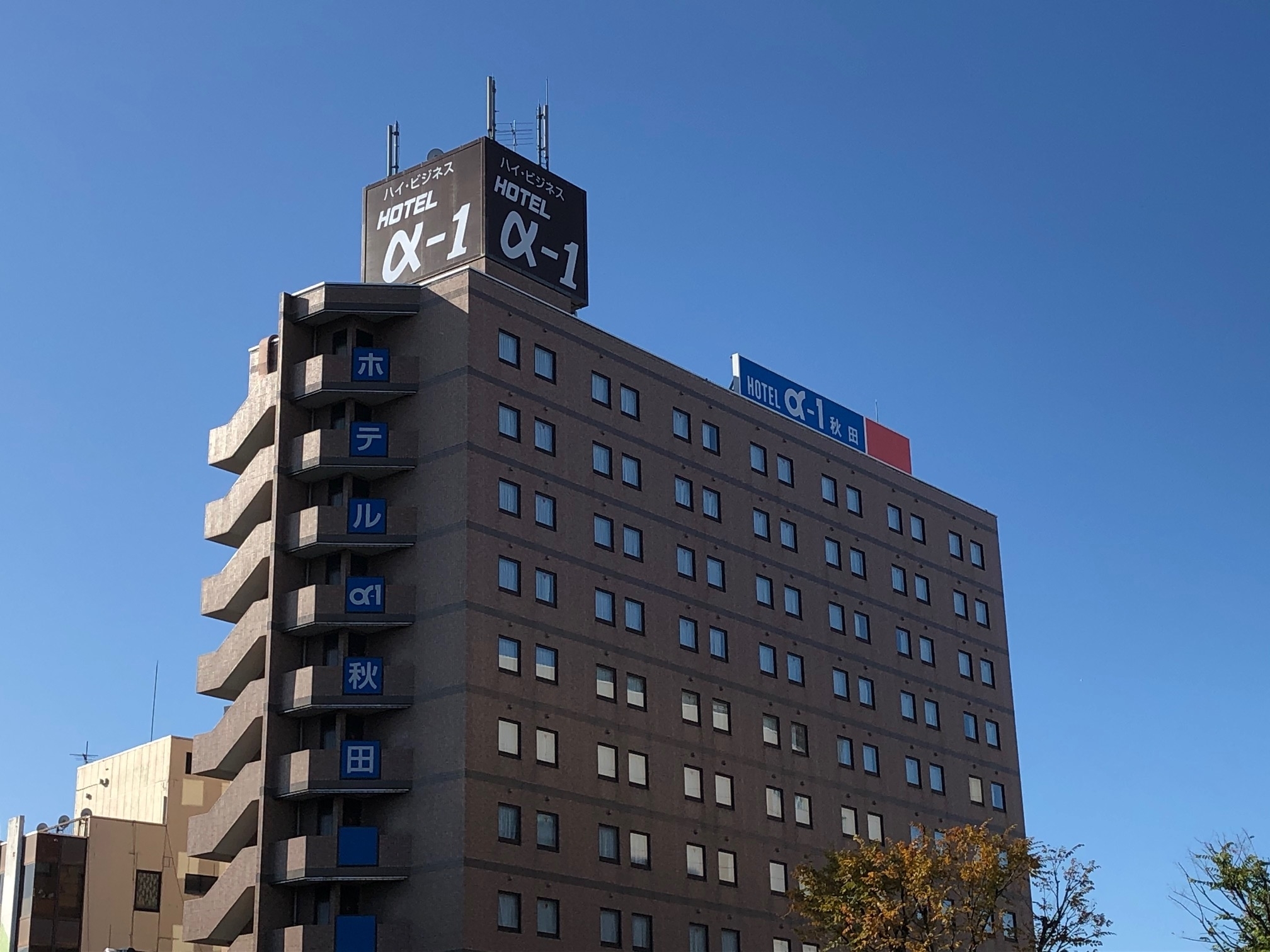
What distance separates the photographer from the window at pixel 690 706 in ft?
296

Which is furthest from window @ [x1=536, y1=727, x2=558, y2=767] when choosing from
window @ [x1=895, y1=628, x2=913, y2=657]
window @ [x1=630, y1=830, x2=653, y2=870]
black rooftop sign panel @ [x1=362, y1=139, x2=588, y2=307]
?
window @ [x1=895, y1=628, x2=913, y2=657]

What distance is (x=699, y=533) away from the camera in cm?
9488

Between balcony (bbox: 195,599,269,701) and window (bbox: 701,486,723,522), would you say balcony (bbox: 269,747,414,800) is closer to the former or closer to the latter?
balcony (bbox: 195,599,269,701)

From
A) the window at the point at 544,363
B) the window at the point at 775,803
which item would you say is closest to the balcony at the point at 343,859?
the window at the point at 775,803

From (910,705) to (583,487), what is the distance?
28.5m

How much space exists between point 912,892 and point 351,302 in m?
36.9

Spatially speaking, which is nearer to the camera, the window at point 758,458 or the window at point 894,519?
the window at point 758,458

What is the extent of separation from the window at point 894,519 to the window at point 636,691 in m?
26.1

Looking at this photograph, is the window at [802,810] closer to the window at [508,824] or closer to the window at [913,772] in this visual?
the window at [913,772]

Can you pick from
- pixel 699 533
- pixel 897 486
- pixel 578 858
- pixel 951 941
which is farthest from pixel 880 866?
pixel 897 486

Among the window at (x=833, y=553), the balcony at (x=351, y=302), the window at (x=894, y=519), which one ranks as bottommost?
the window at (x=833, y=553)

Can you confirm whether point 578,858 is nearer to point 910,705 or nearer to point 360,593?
point 360,593

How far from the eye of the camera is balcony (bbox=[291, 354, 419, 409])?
277ft

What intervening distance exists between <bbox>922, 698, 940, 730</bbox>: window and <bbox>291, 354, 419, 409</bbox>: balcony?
39.0 meters
